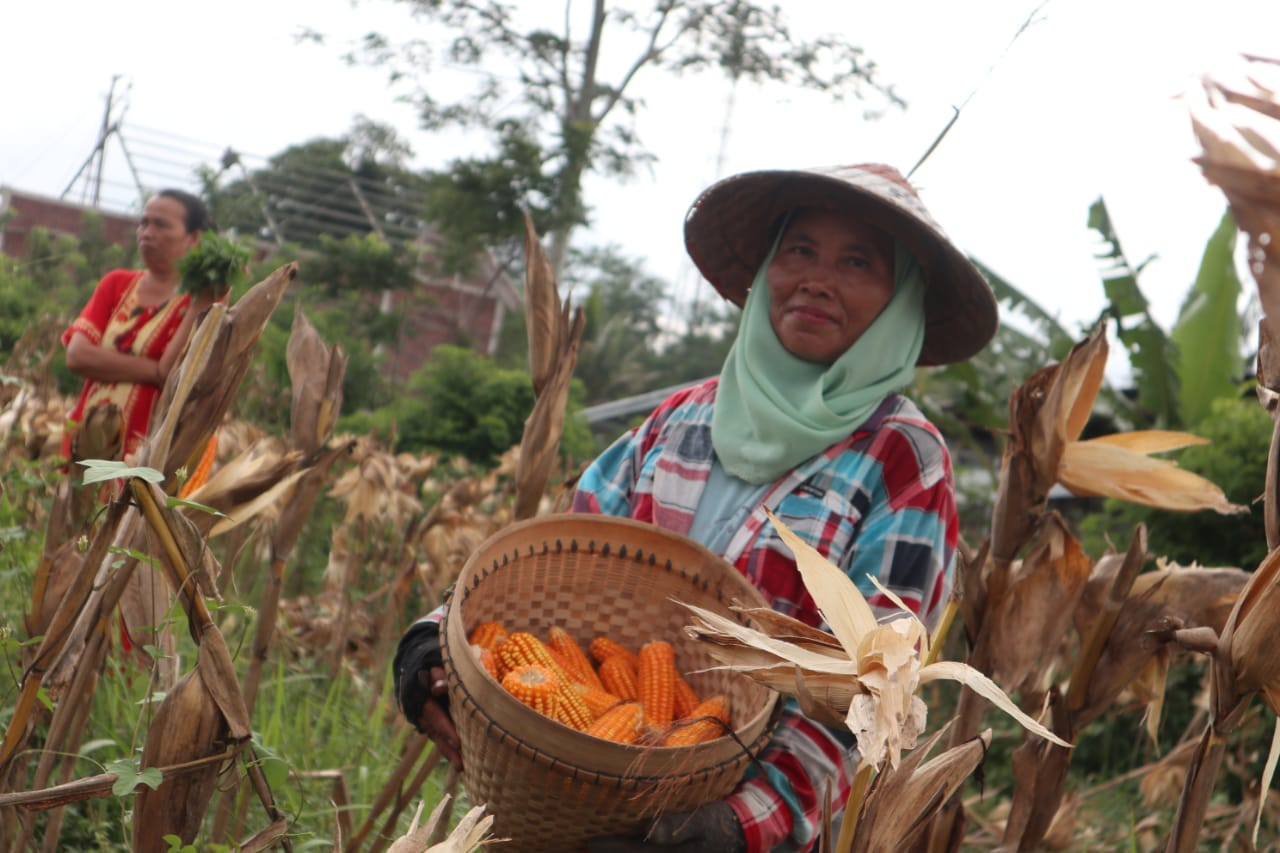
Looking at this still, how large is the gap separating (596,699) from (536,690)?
0.41ft

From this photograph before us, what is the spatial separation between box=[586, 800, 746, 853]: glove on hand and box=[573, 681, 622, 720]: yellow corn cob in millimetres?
137

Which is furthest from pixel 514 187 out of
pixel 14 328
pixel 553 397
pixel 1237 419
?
pixel 553 397

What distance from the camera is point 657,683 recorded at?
4.51ft

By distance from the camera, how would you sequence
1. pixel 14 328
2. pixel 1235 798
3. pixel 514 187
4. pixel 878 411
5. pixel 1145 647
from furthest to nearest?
pixel 514 187
pixel 14 328
pixel 1235 798
pixel 878 411
pixel 1145 647

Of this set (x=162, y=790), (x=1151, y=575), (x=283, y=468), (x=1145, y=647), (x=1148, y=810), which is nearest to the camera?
(x=162, y=790)

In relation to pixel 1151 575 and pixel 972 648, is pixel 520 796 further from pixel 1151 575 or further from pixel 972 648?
pixel 1151 575

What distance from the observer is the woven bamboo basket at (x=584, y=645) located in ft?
3.69

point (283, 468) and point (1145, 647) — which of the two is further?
point (1145, 647)

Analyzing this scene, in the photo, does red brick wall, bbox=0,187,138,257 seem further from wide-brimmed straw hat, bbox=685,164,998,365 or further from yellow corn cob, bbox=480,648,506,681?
yellow corn cob, bbox=480,648,506,681

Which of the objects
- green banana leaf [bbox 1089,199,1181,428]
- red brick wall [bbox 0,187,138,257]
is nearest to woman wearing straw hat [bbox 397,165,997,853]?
green banana leaf [bbox 1089,199,1181,428]

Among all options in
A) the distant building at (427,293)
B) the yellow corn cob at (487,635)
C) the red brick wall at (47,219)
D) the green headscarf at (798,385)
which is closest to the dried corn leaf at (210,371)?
the yellow corn cob at (487,635)

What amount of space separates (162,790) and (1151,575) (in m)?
1.11

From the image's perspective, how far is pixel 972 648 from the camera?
4.90 ft

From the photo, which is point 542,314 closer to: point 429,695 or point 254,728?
point 429,695
